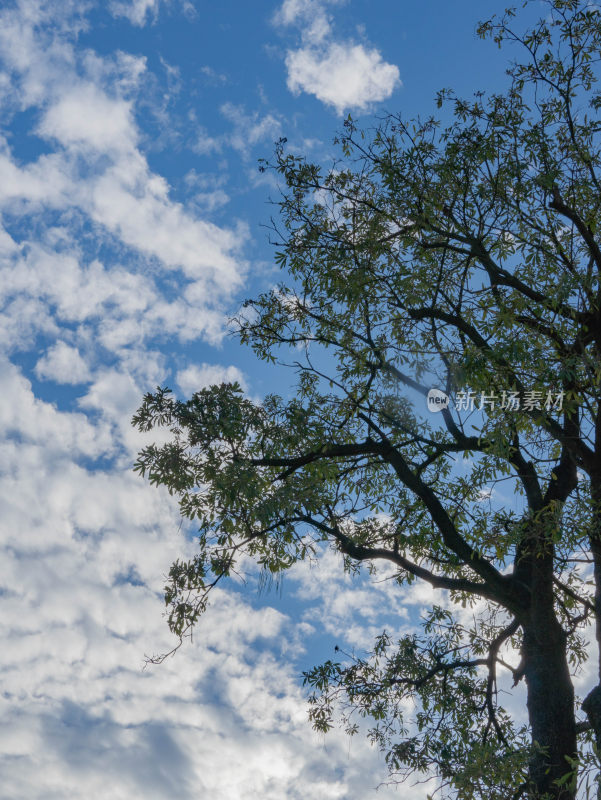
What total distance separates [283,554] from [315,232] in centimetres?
431

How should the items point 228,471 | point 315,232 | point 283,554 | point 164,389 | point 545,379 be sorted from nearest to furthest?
point 545,379 → point 228,471 → point 164,389 → point 283,554 → point 315,232

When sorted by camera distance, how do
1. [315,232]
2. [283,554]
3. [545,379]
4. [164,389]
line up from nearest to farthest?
[545,379], [164,389], [283,554], [315,232]

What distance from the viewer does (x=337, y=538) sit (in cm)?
928

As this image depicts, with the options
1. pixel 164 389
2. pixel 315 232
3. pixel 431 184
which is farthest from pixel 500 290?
pixel 164 389

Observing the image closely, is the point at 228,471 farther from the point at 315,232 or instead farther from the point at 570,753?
the point at 570,753

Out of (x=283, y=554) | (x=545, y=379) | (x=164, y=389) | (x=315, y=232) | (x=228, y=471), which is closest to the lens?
(x=545, y=379)

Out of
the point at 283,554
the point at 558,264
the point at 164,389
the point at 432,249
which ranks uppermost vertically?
the point at 432,249

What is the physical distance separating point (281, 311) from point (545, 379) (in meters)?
4.42

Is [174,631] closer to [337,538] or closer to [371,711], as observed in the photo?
[337,538]

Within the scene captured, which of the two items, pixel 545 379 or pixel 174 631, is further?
pixel 174 631

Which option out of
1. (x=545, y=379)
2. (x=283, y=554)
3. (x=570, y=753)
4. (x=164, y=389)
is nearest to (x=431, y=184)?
(x=545, y=379)

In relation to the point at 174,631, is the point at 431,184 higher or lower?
higher

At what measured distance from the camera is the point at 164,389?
8.50 m

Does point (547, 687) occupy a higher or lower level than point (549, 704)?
higher
